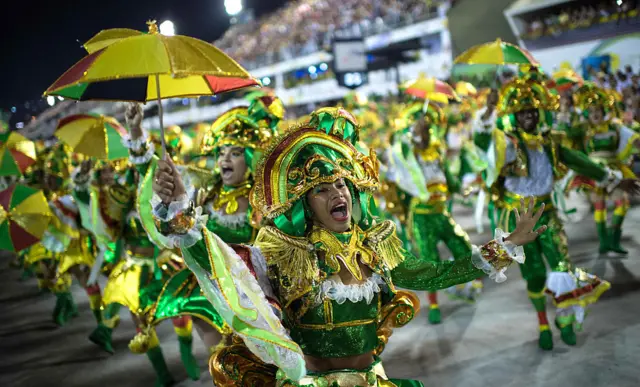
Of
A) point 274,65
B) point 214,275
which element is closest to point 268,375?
point 214,275

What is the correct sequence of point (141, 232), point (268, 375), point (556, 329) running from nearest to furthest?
1. point (268, 375)
2. point (141, 232)
3. point (556, 329)

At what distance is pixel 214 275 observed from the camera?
2.33 metres

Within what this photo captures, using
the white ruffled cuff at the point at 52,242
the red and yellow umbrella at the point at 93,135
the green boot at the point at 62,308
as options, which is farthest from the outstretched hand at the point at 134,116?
the green boot at the point at 62,308

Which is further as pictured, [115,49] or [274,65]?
[274,65]

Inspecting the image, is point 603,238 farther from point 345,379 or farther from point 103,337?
point 345,379

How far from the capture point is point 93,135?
16.5 feet

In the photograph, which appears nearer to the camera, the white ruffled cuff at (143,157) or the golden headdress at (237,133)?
the white ruffled cuff at (143,157)

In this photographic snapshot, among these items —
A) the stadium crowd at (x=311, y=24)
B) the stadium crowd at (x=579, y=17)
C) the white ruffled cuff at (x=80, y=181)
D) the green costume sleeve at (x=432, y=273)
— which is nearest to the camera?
the green costume sleeve at (x=432, y=273)

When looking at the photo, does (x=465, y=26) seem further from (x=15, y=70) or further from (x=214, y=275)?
(x=214, y=275)

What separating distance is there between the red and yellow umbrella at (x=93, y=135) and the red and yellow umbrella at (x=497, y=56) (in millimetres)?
2988

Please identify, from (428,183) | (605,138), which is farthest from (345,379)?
(605,138)

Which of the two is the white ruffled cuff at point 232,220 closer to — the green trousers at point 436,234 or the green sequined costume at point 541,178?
the green sequined costume at point 541,178

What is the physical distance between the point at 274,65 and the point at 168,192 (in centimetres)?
4271

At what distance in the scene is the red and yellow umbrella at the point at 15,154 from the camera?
6379 millimetres
